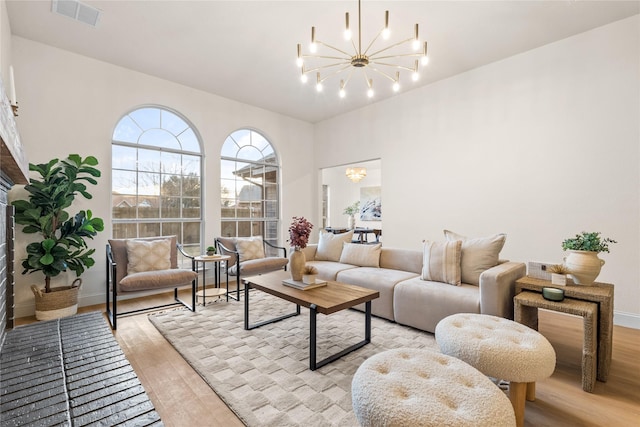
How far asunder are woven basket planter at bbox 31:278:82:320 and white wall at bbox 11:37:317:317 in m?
0.35

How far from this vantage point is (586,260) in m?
2.11

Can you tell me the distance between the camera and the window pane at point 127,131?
3.99m

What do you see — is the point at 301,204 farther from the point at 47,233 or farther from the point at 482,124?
the point at 47,233

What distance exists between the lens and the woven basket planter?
9.98ft

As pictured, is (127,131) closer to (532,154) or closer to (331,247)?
(331,247)

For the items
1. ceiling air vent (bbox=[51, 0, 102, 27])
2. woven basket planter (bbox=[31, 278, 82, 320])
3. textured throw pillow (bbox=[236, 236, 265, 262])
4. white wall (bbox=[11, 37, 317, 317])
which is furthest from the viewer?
textured throw pillow (bbox=[236, 236, 265, 262])

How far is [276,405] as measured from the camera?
67.5 inches

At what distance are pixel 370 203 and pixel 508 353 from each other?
7584mm

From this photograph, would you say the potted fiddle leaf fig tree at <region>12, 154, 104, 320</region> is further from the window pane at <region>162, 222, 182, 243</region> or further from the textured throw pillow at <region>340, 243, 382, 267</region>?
the textured throw pillow at <region>340, 243, 382, 267</region>

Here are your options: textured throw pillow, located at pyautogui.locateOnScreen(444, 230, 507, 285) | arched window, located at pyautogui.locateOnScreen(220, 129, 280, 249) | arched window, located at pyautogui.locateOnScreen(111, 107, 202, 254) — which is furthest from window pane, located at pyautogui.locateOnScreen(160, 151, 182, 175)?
textured throw pillow, located at pyautogui.locateOnScreen(444, 230, 507, 285)

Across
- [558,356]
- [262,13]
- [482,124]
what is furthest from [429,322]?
[262,13]

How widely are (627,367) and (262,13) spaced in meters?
4.26

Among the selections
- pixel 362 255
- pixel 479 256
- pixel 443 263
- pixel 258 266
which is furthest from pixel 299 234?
pixel 479 256

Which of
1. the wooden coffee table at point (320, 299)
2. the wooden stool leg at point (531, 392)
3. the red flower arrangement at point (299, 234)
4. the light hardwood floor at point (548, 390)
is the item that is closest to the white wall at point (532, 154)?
the light hardwood floor at point (548, 390)
